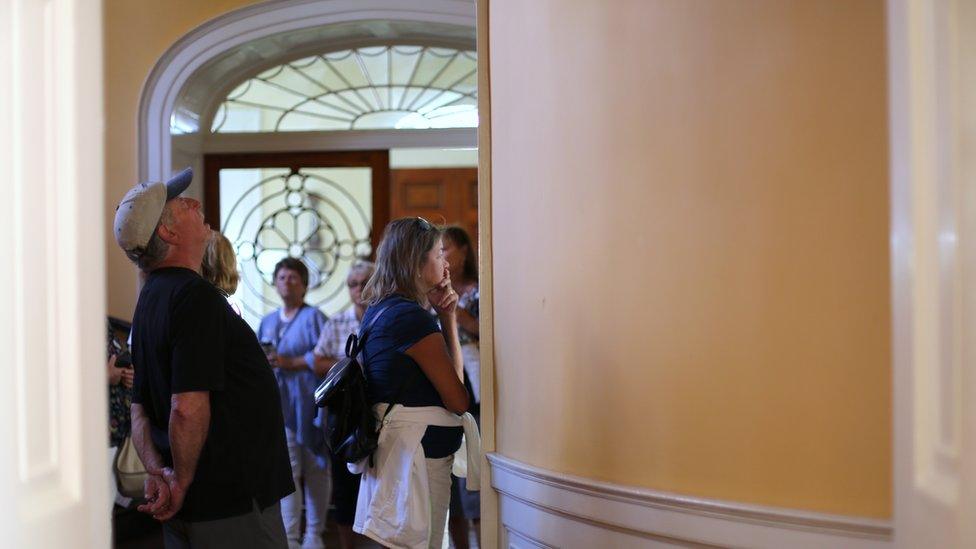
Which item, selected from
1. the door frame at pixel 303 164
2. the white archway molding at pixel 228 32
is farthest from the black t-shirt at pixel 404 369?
the door frame at pixel 303 164

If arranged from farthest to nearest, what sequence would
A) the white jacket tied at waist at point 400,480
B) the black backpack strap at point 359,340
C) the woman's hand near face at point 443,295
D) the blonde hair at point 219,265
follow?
the blonde hair at point 219,265
the woman's hand near face at point 443,295
the black backpack strap at point 359,340
the white jacket tied at waist at point 400,480

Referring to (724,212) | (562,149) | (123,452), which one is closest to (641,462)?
(724,212)

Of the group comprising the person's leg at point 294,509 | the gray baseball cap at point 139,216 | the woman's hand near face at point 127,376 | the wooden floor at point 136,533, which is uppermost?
the gray baseball cap at point 139,216

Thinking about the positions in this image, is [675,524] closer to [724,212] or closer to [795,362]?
[795,362]

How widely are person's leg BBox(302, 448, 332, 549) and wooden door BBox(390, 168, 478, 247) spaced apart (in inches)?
84.9

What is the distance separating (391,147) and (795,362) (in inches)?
203

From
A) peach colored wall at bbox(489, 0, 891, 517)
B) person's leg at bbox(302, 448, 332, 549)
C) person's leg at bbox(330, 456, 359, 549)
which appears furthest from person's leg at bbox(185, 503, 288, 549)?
person's leg at bbox(302, 448, 332, 549)

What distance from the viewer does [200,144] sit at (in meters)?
7.22

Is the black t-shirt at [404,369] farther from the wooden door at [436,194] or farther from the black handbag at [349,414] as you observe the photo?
the wooden door at [436,194]

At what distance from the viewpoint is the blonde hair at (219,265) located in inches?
148

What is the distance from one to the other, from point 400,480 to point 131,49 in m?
4.16

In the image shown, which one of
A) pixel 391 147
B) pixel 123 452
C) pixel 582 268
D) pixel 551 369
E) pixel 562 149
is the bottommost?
pixel 123 452

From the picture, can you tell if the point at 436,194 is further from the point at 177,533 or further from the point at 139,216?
the point at 177,533

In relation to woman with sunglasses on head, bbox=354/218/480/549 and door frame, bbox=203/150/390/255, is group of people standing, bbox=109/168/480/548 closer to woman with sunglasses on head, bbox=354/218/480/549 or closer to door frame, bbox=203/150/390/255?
woman with sunglasses on head, bbox=354/218/480/549
